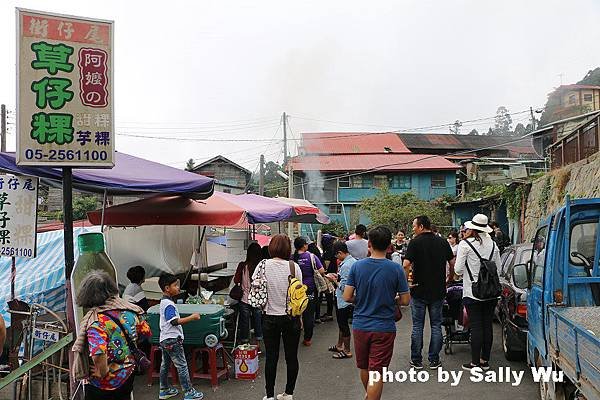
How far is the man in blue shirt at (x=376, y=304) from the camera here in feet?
15.3

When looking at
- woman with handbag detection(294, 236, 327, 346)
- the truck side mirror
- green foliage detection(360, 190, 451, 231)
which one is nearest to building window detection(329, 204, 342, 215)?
green foliage detection(360, 190, 451, 231)

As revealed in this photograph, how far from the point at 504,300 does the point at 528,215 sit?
13.9 metres

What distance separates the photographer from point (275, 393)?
6.00 meters

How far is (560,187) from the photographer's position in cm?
1622

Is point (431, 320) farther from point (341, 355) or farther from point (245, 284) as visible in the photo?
point (245, 284)

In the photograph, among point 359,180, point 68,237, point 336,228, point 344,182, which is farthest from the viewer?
point 344,182

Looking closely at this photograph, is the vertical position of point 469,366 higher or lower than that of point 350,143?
lower

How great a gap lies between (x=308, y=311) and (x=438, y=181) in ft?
94.1

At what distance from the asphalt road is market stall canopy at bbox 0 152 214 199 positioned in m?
2.31

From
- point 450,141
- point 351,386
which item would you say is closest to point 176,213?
point 351,386

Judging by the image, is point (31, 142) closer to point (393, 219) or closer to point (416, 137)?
point (393, 219)

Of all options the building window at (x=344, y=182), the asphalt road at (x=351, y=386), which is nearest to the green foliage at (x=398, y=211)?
the building window at (x=344, y=182)

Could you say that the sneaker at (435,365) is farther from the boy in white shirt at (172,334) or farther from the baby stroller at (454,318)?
the boy in white shirt at (172,334)

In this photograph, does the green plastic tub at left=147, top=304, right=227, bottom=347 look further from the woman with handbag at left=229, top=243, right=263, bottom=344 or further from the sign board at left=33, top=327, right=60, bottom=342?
the sign board at left=33, top=327, right=60, bottom=342
